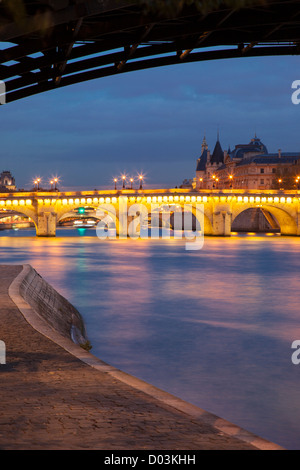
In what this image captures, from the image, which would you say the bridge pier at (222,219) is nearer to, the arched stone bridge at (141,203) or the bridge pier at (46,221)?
the arched stone bridge at (141,203)

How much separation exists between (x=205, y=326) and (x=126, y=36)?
13.4 metres

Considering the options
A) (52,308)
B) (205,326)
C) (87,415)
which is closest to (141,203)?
(205,326)

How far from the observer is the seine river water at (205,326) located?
1427cm

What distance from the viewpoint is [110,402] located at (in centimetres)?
860

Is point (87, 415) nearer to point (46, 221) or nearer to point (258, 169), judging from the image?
point (46, 221)

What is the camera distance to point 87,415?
26.0 feet

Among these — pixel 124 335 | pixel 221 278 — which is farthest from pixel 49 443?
pixel 221 278

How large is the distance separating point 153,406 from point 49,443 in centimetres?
216

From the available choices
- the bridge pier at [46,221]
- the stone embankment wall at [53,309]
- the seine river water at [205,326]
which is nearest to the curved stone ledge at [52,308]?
the stone embankment wall at [53,309]

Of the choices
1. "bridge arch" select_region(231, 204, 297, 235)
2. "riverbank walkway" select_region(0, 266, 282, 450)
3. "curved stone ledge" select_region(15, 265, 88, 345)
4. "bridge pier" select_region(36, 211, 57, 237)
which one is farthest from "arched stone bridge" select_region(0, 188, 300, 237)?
"riverbank walkway" select_region(0, 266, 282, 450)

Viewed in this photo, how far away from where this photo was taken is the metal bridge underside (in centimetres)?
1222

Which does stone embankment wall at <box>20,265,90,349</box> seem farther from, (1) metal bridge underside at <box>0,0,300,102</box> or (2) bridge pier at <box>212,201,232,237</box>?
(2) bridge pier at <box>212,201,232,237</box>

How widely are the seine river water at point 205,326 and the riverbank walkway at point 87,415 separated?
381cm
